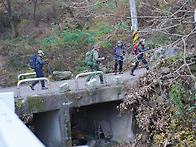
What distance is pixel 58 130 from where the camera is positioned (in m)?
9.55

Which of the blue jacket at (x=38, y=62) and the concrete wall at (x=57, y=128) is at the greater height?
the blue jacket at (x=38, y=62)

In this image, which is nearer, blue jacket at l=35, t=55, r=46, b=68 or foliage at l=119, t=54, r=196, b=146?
foliage at l=119, t=54, r=196, b=146

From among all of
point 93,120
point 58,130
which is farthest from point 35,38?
point 58,130

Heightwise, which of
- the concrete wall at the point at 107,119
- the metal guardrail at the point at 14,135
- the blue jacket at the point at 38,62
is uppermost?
the metal guardrail at the point at 14,135

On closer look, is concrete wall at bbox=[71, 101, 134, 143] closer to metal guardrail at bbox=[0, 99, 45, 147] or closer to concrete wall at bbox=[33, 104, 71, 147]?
concrete wall at bbox=[33, 104, 71, 147]

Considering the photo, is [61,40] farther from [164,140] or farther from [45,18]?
[164,140]

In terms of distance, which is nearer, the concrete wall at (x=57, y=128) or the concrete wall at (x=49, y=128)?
the concrete wall at (x=57, y=128)

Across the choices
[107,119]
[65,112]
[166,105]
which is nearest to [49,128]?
[65,112]

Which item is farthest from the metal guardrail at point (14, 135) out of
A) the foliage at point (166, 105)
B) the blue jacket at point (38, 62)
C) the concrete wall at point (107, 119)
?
the concrete wall at point (107, 119)

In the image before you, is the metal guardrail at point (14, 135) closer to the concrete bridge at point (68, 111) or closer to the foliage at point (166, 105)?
the foliage at point (166, 105)

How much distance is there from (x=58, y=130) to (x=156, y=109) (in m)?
3.58

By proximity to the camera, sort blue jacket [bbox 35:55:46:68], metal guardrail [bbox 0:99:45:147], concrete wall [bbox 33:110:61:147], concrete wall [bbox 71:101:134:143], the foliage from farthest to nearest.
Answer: concrete wall [bbox 71:101:134:143], blue jacket [bbox 35:55:46:68], concrete wall [bbox 33:110:61:147], the foliage, metal guardrail [bbox 0:99:45:147]

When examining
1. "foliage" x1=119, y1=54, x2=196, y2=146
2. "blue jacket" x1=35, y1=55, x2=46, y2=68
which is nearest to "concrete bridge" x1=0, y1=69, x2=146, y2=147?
"foliage" x1=119, y1=54, x2=196, y2=146

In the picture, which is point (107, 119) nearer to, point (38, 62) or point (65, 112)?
point (65, 112)
